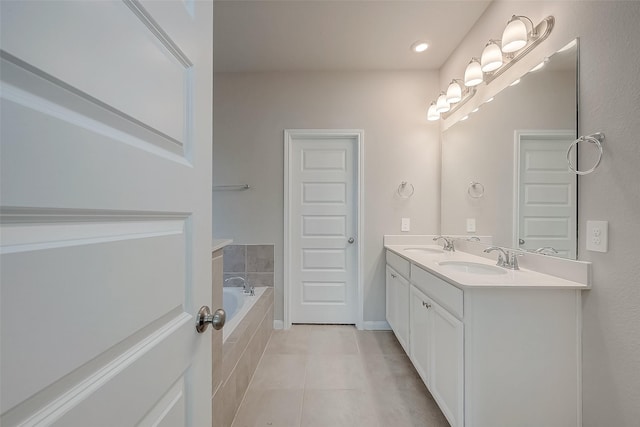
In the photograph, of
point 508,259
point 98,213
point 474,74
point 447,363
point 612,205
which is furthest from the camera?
point 474,74

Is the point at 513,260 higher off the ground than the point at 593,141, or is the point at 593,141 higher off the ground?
the point at 593,141

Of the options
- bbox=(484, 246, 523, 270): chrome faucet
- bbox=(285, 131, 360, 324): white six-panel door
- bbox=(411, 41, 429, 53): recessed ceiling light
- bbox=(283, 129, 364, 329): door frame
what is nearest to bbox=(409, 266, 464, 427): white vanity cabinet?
bbox=(484, 246, 523, 270): chrome faucet

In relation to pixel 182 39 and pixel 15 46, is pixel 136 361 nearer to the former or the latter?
pixel 15 46

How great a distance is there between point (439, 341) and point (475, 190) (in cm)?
123

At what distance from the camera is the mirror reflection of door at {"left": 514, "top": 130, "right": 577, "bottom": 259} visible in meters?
1.32

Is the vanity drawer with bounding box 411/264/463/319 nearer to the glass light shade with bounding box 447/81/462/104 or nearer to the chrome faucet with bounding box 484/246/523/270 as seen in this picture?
the chrome faucet with bounding box 484/246/523/270

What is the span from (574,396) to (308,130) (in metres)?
2.61

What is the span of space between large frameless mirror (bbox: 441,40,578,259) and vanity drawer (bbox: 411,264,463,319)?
0.57m

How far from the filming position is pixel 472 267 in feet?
6.00

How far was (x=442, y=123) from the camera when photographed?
274cm

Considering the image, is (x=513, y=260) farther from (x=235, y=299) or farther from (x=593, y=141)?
(x=235, y=299)

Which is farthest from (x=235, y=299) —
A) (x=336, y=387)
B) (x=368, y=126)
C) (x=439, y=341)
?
(x=368, y=126)

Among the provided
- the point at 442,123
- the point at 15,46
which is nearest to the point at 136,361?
the point at 15,46

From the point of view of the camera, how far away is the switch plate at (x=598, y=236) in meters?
1.13
